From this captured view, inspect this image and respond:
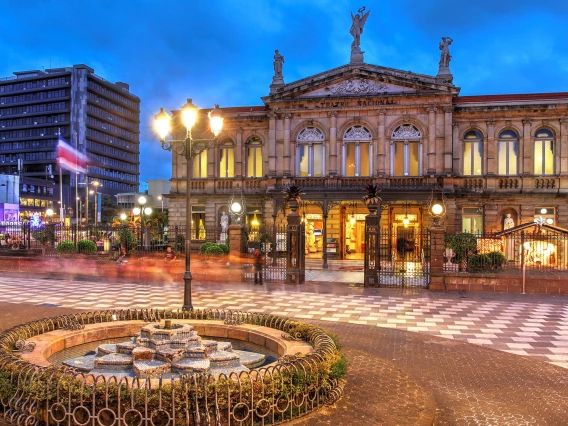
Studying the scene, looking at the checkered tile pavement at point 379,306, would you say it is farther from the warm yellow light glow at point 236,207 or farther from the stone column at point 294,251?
the warm yellow light glow at point 236,207

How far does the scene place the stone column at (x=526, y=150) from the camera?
111ft

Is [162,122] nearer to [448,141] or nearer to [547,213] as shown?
[448,141]

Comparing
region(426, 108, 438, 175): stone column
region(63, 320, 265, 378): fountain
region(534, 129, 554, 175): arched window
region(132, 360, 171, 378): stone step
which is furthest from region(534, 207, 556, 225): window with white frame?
region(132, 360, 171, 378): stone step

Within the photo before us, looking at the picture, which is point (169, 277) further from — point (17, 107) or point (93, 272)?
point (17, 107)

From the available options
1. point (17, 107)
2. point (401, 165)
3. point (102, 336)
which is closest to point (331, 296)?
point (102, 336)

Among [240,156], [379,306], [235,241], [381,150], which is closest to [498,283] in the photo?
[379,306]

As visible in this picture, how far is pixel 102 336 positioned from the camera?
9008 millimetres

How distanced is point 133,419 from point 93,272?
66.4 feet

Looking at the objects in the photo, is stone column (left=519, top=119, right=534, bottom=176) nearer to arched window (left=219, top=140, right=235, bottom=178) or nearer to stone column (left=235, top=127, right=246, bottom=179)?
stone column (left=235, top=127, right=246, bottom=179)

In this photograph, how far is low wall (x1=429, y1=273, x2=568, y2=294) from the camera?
19.0m

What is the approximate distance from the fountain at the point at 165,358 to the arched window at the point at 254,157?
30.0m

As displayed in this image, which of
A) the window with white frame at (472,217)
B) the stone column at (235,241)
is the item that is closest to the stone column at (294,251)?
the stone column at (235,241)

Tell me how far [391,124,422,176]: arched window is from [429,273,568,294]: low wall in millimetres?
15458

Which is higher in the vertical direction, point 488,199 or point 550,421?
point 488,199
